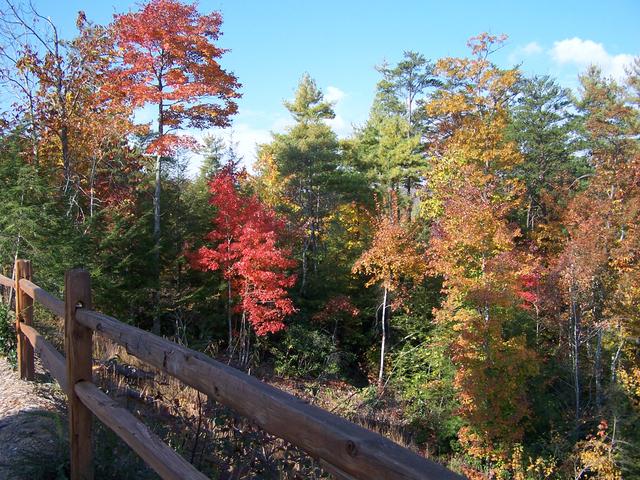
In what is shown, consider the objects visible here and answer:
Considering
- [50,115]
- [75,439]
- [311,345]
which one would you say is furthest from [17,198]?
[311,345]

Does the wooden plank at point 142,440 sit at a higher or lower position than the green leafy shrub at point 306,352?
higher

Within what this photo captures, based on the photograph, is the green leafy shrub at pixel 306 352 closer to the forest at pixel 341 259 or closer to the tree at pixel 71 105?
the forest at pixel 341 259

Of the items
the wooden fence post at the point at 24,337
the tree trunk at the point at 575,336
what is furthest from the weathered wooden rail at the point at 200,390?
the tree trunk at the point at 575,336

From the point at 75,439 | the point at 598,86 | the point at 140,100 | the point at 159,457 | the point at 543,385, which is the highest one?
the point at 598,86

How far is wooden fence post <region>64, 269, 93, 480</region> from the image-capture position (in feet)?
9.26

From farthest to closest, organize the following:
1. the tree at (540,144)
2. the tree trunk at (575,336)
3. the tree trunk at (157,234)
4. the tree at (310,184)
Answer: the tree at (540,144), the tree at (310,184), the tree trunk at (157,234), the tree trunk at (575,336)

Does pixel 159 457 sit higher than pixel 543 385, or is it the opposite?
pixel 159 457

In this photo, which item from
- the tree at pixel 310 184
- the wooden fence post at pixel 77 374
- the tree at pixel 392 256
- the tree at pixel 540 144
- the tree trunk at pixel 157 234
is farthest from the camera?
the tree at pixel 540 144

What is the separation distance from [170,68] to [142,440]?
1637 centimetres

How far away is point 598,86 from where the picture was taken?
30359 mm

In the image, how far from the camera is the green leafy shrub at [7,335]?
5.56 metres

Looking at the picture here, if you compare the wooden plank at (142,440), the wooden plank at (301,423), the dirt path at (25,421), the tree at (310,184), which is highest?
the tree at (310,184)

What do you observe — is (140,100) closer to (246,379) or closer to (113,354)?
(113,354)

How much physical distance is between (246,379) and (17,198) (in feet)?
32.9
